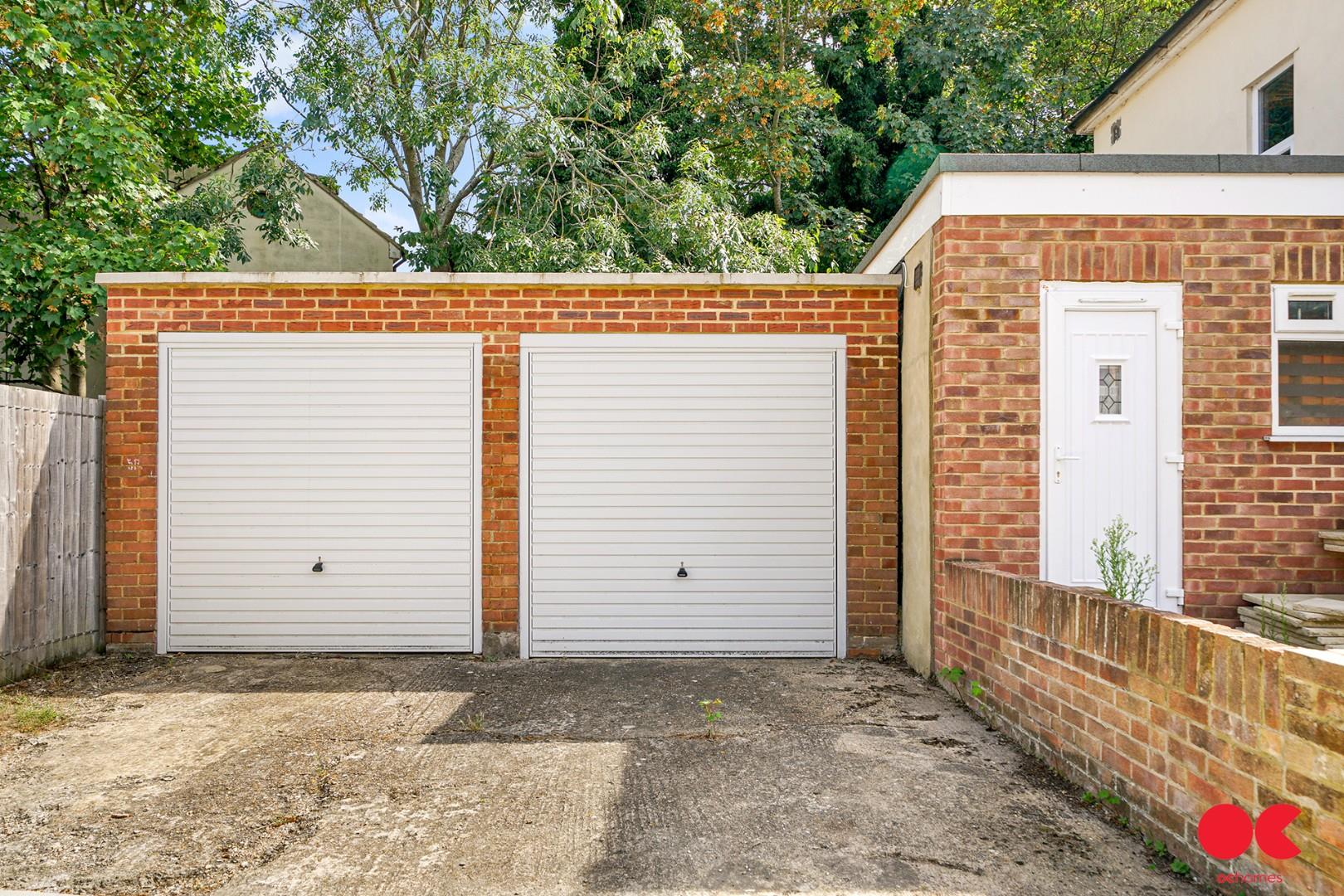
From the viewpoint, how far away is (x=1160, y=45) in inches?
411

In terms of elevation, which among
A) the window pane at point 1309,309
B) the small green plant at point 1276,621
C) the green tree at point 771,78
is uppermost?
the green tree at point 771,78

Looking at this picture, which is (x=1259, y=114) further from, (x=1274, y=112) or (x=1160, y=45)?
(x=1160, y=45)

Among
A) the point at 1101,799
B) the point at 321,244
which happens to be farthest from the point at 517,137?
the point at 1101,799

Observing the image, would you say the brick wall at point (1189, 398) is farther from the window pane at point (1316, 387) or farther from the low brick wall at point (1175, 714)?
the low brick wall at point (1175, 714)

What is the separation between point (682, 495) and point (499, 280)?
A: 7.13 feet

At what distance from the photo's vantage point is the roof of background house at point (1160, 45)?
9.50 meters

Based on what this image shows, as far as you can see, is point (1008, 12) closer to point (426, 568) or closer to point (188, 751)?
point (426, 568)

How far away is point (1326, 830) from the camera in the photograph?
2.50 meters

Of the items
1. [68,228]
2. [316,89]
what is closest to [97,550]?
[68,228]

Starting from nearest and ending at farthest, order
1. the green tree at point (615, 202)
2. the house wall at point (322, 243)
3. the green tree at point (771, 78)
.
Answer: the green tree at point (615, 202)
the green tree at point (771, 78)
the house wall at point (322, 243)

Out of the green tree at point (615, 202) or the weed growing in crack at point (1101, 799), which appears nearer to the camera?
the weed growing in crack at point (1101, 799)

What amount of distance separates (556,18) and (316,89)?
4.64 m

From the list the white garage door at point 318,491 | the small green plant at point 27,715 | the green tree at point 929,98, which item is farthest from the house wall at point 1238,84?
the small green plant at point 27,715

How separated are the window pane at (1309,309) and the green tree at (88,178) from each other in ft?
40.8
